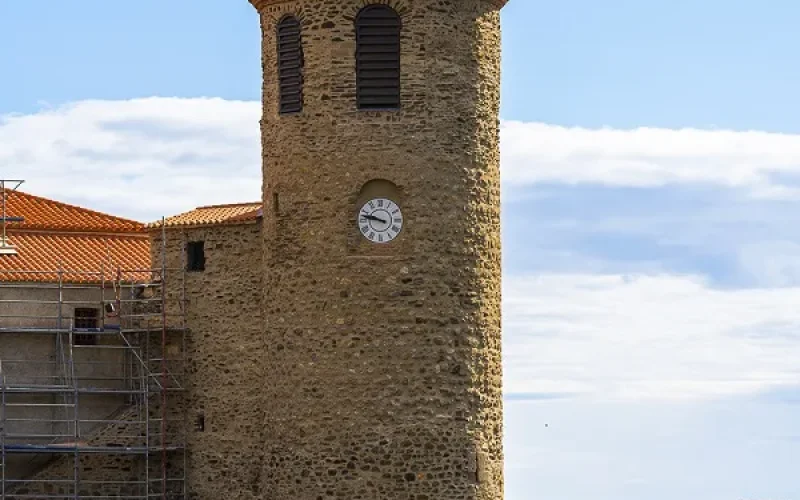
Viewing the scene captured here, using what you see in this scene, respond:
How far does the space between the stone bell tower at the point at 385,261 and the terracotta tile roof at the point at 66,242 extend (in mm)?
6038

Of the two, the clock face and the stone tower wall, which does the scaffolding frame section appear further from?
the clock face

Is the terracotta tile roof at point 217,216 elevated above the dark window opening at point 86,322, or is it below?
above

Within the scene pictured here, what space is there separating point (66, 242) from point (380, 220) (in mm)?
9283

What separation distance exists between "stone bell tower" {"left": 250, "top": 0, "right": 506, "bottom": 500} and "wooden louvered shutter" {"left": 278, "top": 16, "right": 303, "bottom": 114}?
4 cm

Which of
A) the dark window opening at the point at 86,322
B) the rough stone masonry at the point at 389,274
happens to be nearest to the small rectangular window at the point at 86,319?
the dark window opening at the point at 86,322

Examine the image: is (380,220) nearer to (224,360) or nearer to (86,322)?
(224,360)

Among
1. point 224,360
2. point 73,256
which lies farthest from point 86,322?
point 224,360

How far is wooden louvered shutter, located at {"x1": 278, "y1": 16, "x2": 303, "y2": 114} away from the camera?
1859 inches

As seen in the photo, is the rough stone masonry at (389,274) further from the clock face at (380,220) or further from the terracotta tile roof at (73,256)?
the terracotta tile roof at (73,256)

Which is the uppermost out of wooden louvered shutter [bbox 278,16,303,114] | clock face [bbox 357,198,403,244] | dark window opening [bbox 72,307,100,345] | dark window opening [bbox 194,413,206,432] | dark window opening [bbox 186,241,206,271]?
wooden louvered shutter [bbox 278,16,303,114]

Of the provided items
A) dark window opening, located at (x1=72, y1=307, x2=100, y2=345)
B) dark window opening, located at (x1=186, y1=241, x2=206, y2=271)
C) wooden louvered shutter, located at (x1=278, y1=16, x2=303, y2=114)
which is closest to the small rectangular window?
dark window opening, located at (x1=72, y1=307, x2=100, y2=345)

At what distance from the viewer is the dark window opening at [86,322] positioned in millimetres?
51250

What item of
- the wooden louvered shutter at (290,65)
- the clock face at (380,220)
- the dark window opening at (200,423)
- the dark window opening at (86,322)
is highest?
the wooden louvered shutter at (290,65)

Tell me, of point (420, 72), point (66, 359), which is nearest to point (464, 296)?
point (420, 72)
